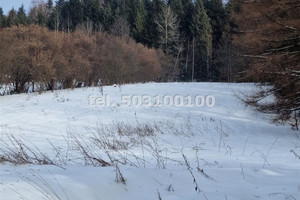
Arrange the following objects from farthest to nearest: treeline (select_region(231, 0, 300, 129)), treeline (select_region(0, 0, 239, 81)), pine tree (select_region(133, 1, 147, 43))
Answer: pine tree (select_region(133, 1, 147, 43)), treeline (select_region(0, 0, 239, 81)), treeline (select_region(231, 0, 300, 129))

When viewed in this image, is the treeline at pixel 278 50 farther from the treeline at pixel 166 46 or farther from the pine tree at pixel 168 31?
the pine tree at pixel 168 31

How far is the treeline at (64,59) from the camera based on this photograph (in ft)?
64.4

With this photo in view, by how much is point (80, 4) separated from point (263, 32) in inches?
1822

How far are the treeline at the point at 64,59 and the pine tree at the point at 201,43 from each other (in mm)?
10877

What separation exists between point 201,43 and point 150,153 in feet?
125

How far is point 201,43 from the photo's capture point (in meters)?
41.1

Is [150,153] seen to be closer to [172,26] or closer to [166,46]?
[166,46]

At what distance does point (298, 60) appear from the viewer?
7590mm

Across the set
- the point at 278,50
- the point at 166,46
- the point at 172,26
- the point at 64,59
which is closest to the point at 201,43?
the point at 172,26

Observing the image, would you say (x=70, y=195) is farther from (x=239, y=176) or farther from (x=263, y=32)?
(x=263, y=32)

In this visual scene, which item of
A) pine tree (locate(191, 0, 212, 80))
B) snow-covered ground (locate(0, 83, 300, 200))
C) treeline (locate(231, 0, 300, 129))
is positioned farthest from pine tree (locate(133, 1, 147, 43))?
treeline (locate(231, 0, 300, 129))

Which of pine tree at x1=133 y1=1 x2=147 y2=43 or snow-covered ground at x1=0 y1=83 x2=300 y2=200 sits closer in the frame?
snow-covered ground at x1=0 y1=83 x2=300 y2=200

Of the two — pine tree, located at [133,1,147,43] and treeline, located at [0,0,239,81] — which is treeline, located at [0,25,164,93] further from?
pine tree, located at [133,1,147,43]

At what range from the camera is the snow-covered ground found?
261cm
